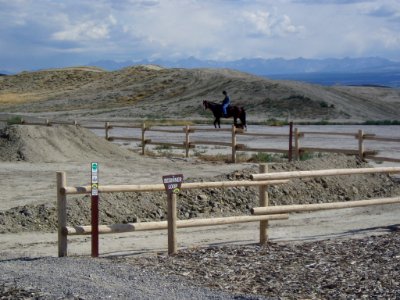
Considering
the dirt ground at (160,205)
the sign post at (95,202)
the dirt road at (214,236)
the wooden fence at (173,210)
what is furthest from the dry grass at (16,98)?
the sign post at (95,202)

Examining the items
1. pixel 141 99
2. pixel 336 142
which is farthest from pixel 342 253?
pixel 141 99

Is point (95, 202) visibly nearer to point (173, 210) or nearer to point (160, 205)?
point (173, 210)

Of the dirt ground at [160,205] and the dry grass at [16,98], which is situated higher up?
the dry grass at [16,98]

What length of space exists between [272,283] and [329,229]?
509 centimetres

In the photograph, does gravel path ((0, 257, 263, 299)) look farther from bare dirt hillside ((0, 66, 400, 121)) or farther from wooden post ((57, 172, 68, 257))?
bare dirt hillside ((0, 66, 400, 121))

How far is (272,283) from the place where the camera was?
894cm

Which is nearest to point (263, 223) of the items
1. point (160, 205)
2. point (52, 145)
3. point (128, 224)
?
point (128, 224)

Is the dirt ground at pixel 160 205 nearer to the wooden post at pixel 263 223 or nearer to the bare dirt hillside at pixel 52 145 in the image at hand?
the bare dirt hillside at pixel 52 145

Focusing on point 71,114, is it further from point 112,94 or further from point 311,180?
point 311,180

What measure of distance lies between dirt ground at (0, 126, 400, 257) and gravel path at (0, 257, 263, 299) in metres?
1.31

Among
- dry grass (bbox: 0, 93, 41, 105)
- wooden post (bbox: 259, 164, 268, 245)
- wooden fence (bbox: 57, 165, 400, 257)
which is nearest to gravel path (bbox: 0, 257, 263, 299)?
wooden fence (bbox: 57, 165, 400, 257)

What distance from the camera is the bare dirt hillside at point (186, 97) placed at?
60781 millimetres

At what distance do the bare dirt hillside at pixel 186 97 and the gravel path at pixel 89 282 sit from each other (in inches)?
1882

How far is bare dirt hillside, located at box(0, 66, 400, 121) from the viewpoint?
60.8 meters
